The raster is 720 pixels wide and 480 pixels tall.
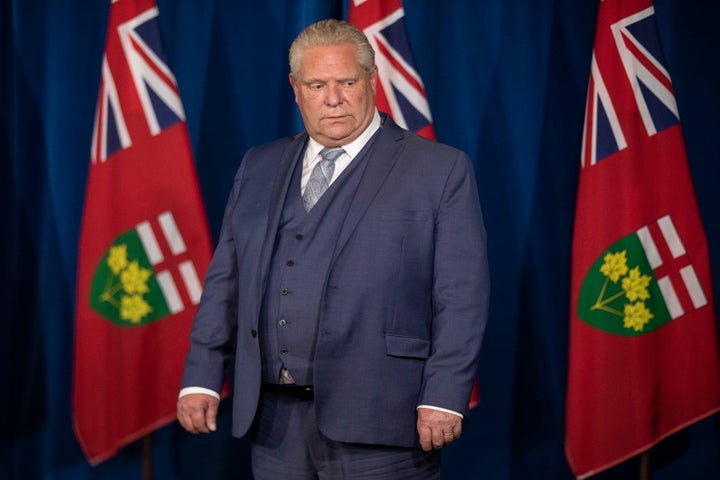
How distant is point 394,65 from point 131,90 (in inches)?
33.7

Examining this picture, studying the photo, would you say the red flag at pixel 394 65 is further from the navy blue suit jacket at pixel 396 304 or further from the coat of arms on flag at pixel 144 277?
the navy blue suit jacket at pixel 396 304

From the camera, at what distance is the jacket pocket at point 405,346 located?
67.3 inches

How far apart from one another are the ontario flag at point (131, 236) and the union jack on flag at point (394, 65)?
66cm

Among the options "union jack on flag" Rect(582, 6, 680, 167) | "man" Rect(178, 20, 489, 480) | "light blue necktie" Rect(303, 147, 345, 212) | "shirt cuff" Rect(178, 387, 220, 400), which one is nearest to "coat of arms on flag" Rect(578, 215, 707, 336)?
"union jack on flag" Rect(582, 6, 680, 167)

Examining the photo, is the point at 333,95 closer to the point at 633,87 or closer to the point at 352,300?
the point at 352,300

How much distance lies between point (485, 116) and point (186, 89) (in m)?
1.13

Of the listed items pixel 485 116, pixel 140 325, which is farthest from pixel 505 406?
pixel 140 325

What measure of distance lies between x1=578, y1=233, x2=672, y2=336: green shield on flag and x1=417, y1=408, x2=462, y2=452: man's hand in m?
1.37

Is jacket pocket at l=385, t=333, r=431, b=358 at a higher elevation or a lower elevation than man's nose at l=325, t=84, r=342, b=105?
lower

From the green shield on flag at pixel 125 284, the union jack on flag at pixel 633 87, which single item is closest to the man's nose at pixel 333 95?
the green shield on flag at pixel 125 284

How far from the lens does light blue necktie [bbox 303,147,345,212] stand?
1.80 m

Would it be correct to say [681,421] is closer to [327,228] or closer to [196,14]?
[327,228]

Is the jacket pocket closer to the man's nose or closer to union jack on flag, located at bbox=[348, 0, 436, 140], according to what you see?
the man's nose

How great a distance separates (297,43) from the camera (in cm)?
185
